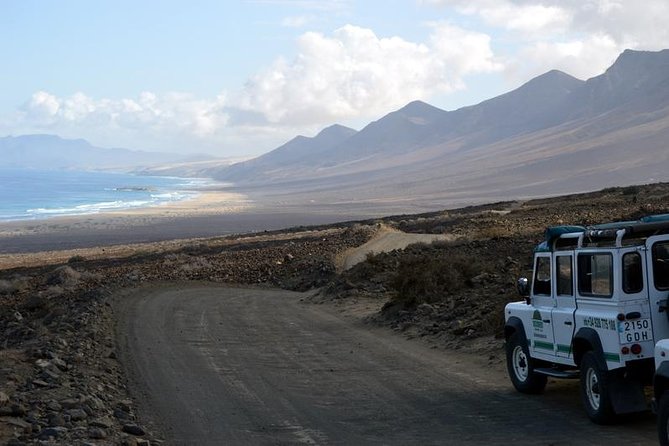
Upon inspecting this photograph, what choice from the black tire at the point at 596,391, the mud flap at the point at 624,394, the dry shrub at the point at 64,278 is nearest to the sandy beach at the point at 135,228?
the dry shrub at the point at 64,278

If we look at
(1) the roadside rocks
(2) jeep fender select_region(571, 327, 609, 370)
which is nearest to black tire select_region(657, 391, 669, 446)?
(2) jeep fender select_region(571, 327, 609, 370)

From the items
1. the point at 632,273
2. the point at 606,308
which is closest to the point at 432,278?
the point at 606,308

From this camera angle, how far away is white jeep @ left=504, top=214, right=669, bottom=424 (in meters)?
9.22

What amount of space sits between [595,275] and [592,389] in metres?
1.25

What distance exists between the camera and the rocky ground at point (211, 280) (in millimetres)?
11105

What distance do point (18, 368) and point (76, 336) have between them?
4751 mm

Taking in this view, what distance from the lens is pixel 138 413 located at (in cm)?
1162

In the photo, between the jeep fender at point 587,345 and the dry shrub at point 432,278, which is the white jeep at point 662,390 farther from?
the dry shrub at point 432,278

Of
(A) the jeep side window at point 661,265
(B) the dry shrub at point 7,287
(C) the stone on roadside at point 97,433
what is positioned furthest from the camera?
(B) the dry shrub at point 7,287

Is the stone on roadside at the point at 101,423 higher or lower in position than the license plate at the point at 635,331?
lower

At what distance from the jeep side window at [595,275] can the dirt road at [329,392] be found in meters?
1.43

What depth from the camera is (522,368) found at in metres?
11.9

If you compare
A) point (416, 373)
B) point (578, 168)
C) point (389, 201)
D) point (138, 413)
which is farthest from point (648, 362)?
point (578, 168)

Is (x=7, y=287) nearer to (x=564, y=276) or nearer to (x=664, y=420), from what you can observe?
(x=564, y=276)
